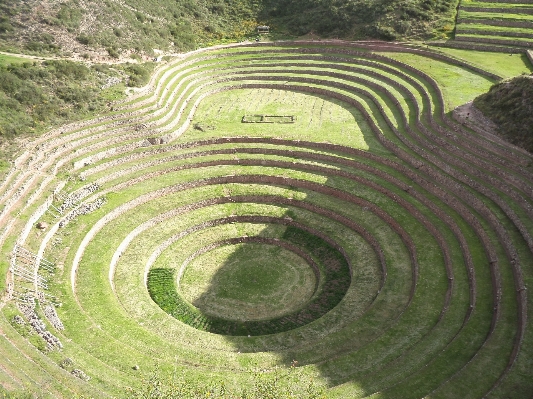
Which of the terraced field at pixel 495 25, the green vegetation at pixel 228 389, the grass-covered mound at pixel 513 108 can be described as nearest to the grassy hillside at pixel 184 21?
the terraced field at pixel 495 25

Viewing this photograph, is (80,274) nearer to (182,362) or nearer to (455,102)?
(182,362)

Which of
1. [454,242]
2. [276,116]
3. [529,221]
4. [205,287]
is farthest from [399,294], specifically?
[276,116]

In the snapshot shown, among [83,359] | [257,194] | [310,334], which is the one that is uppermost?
[257,194]

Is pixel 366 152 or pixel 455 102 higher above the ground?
pixel 455 102

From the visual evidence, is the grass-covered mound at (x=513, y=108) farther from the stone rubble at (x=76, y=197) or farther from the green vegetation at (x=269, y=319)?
the stone rubble at (x=76, y=197)

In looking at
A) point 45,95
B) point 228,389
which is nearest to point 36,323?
point 228,389

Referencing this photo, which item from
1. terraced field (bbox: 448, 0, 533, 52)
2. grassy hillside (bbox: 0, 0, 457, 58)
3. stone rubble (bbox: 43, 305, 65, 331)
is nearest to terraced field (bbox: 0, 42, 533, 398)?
stone rubble (bbox: 43, 305, 65, 331)
